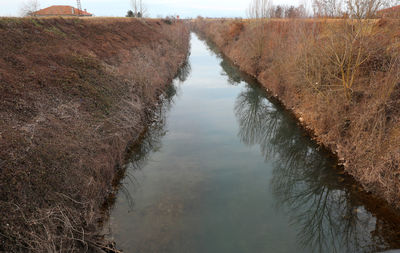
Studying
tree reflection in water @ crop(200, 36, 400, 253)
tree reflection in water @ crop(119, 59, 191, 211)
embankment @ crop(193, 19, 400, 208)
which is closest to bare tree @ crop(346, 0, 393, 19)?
embankment @ crop(193, 19, 400, 208)

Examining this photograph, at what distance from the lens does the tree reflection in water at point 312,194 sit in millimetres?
5969

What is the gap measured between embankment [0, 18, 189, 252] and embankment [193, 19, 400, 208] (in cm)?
734

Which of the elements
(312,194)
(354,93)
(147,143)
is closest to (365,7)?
(354,93)

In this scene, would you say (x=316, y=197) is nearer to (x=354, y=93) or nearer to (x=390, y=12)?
(x=354, y=93)

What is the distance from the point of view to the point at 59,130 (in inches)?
283

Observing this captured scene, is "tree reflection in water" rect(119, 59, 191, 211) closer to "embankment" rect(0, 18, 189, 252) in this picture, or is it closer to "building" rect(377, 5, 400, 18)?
"embankment" rect(0, 18, 189, 252)

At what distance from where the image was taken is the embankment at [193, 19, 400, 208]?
7.02m

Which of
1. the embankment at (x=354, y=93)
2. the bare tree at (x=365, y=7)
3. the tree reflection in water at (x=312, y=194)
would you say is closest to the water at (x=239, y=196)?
the tree reflection in water at (x=312, y=194)

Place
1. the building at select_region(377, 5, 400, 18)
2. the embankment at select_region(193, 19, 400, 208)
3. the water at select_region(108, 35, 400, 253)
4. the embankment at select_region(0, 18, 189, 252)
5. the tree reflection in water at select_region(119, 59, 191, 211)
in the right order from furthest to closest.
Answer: the tree reflection in water at select_region(119, 59, 191, 211), the building at select_region(377, 5, 400, 18), the embankment at select_region(193, 19, 400, 208), the water at select_region(108, 35, 400, 253), the embankment at select_region(0, 18, 189, 252)

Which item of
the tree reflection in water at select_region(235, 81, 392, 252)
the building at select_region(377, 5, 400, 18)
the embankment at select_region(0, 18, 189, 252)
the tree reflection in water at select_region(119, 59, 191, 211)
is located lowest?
the tree reflection in water at select_region(235, 81, 392, 252)

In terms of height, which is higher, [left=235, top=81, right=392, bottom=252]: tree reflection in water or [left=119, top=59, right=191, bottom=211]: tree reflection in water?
[left=119, top=59, right=191, bottom=211]: tree reflection in water

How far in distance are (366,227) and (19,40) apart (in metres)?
15.0

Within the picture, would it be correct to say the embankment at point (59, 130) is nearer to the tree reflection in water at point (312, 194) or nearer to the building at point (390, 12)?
the tree reflection in water at point (312, 194)

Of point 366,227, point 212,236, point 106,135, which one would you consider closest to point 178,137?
point 106,135
